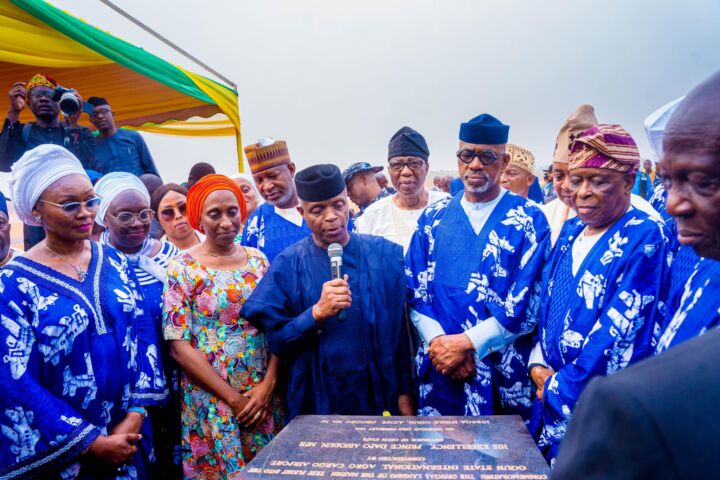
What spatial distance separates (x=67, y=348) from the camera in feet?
7.64

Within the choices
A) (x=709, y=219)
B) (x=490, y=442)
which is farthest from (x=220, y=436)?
(x=709, y=219)

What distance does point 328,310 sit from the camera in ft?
8.28

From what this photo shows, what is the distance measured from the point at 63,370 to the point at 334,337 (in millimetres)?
1255

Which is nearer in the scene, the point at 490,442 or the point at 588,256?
the point at 490,442

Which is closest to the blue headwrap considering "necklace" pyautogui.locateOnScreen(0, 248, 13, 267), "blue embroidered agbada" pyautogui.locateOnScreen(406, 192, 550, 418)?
"blue embroidered agbada" pyautogui.locateOnScreen(406, 192, 550, 418)

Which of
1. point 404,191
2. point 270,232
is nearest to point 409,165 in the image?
point 404,191

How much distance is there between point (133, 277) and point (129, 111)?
6.26 m

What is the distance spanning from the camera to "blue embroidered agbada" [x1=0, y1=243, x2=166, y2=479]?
7.32ft

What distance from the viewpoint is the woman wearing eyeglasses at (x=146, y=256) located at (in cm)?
296

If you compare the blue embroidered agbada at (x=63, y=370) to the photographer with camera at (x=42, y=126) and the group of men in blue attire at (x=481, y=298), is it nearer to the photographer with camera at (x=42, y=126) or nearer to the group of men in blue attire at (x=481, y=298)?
the group of men in blue attire at (x=481, y=298)

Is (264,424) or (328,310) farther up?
(328,310)

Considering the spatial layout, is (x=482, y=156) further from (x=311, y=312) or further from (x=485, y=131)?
(x=311, y=312)

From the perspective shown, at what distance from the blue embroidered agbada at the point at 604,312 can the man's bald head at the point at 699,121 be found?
1278 millimetres

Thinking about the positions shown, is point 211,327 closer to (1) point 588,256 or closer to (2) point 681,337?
(1) point 588,256
